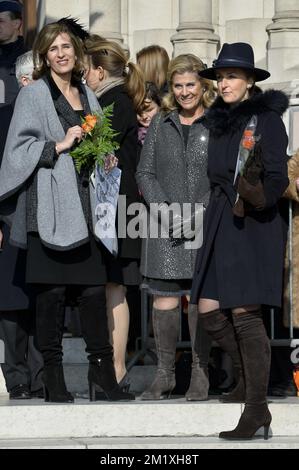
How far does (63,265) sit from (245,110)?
1237mm

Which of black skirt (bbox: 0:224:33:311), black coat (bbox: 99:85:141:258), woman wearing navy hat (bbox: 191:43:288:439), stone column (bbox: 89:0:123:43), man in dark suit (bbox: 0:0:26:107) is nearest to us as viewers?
woman wearing navy hat (bbox: 191:43:288:439)

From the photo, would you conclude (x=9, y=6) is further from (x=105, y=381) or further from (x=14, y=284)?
(x=105, y=381)

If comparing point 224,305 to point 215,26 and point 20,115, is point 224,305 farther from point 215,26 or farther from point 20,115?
point 215,26

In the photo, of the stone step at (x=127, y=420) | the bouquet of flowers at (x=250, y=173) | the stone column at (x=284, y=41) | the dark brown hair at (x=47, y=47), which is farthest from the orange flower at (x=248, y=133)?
the stone column at (x=284, y=41)

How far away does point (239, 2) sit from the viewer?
14.9 m

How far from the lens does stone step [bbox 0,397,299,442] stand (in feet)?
29.4

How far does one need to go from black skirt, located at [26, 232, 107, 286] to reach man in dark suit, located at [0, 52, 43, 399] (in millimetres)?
473

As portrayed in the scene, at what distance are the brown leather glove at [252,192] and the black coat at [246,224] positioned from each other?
0.18 feet

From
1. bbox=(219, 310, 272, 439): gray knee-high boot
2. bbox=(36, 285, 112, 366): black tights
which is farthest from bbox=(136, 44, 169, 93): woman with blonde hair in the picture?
bbox=(219, 310, 272, 439): gray knee-high boot

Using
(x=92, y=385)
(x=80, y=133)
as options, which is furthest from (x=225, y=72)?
(x=92, y=385)

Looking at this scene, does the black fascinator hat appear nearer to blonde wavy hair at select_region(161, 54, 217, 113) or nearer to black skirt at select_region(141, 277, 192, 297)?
blonde wavy hair at select_region(161, 54, 217, 113)

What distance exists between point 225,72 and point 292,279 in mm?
1314

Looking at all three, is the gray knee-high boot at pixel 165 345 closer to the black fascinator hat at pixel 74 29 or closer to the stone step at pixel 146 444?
the stone step at pixel 146 444

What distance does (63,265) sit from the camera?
356 inches
